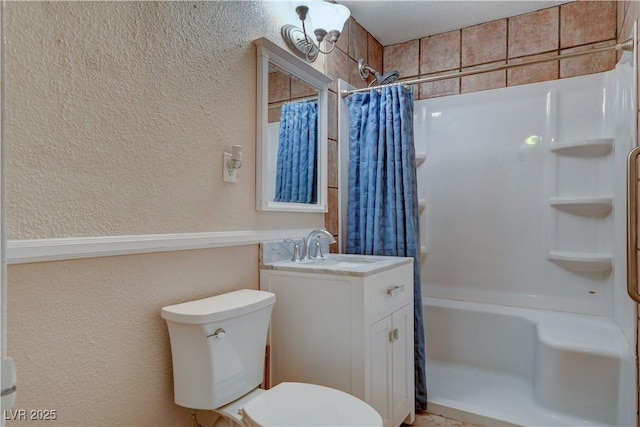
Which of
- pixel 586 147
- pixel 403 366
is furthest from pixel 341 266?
pixel 586 147

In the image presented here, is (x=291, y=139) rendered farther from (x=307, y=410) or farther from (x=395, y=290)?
(x=307, y=410)

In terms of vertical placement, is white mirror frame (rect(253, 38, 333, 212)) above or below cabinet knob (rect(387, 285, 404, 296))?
above

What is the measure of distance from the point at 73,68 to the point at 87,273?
0.56m

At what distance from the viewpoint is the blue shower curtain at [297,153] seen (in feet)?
6.00

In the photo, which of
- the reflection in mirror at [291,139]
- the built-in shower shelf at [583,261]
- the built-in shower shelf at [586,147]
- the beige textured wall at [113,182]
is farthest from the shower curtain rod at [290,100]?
the built-in shower shelf at [583,261]

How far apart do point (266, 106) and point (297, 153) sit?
0.33 metres

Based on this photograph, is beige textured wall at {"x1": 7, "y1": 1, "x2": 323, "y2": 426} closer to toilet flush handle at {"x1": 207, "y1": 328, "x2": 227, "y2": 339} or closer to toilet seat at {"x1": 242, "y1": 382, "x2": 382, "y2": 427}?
toilet flush handle at {"x1": 207, "y1": 328, "x2": 227, "y2": 339}


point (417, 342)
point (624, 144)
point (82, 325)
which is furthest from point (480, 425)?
point (82, 325)

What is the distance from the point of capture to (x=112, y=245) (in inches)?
42.9

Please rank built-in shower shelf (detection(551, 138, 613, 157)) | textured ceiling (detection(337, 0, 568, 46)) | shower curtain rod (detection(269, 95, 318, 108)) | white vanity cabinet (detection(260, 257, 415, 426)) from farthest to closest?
textured ceiling (detection(337, 0, 568, 46)) → built-in shower shelf (detection(551, 138, 613, 157)) → shower curtain rod (detection(269, 95, 318, 108)) → white vanity cabinet (detection(260, 257, 415, 426))

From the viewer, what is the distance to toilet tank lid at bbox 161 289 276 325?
114 centimetres

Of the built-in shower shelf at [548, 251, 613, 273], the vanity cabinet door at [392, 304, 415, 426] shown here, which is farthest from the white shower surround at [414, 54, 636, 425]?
the vanity cabinet door at [392, 304, 415, 426]

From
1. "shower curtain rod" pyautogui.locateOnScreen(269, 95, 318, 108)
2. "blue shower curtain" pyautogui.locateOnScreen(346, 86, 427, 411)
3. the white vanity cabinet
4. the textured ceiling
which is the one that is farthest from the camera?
the textured ceiling

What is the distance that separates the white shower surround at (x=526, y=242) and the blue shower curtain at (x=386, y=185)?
22.6 inches
